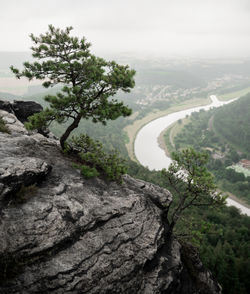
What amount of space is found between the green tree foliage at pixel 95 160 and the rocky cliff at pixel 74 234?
829mm

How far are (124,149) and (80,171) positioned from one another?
128136mm

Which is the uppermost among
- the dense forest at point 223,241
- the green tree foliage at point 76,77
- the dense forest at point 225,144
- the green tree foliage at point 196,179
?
the green tree foliage at point 76,77

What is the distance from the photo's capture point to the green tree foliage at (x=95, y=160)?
17.9m

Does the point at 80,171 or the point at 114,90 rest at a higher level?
the point at 114,90

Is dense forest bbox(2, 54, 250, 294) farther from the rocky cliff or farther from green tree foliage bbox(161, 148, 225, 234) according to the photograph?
the rocky cliff

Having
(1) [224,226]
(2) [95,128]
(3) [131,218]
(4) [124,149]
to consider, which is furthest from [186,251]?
(2) [95,128]

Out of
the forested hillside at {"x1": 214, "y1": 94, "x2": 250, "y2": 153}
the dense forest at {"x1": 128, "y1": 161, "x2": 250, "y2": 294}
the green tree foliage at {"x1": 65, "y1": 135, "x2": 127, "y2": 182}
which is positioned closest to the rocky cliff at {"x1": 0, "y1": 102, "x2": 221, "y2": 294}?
the green tree foliage at {"x1": 65, "y1": 135, "x2": 127, "y2": 182}

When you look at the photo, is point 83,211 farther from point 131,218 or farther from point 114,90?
point 114,90

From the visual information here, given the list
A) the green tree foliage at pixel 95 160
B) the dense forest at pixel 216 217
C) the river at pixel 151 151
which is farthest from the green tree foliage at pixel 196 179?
the river at pixel 151 151

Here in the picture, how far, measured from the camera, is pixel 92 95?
17.7 m

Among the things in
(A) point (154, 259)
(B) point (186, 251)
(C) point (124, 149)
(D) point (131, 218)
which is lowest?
(C) point (124, 149)

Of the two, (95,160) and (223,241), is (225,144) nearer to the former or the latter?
(223,241)

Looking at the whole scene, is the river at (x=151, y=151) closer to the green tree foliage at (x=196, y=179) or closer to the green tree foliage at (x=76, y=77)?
the green tree foliage at (x=196, y=179)

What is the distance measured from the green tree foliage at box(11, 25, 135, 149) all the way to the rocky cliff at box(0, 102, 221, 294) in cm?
429
